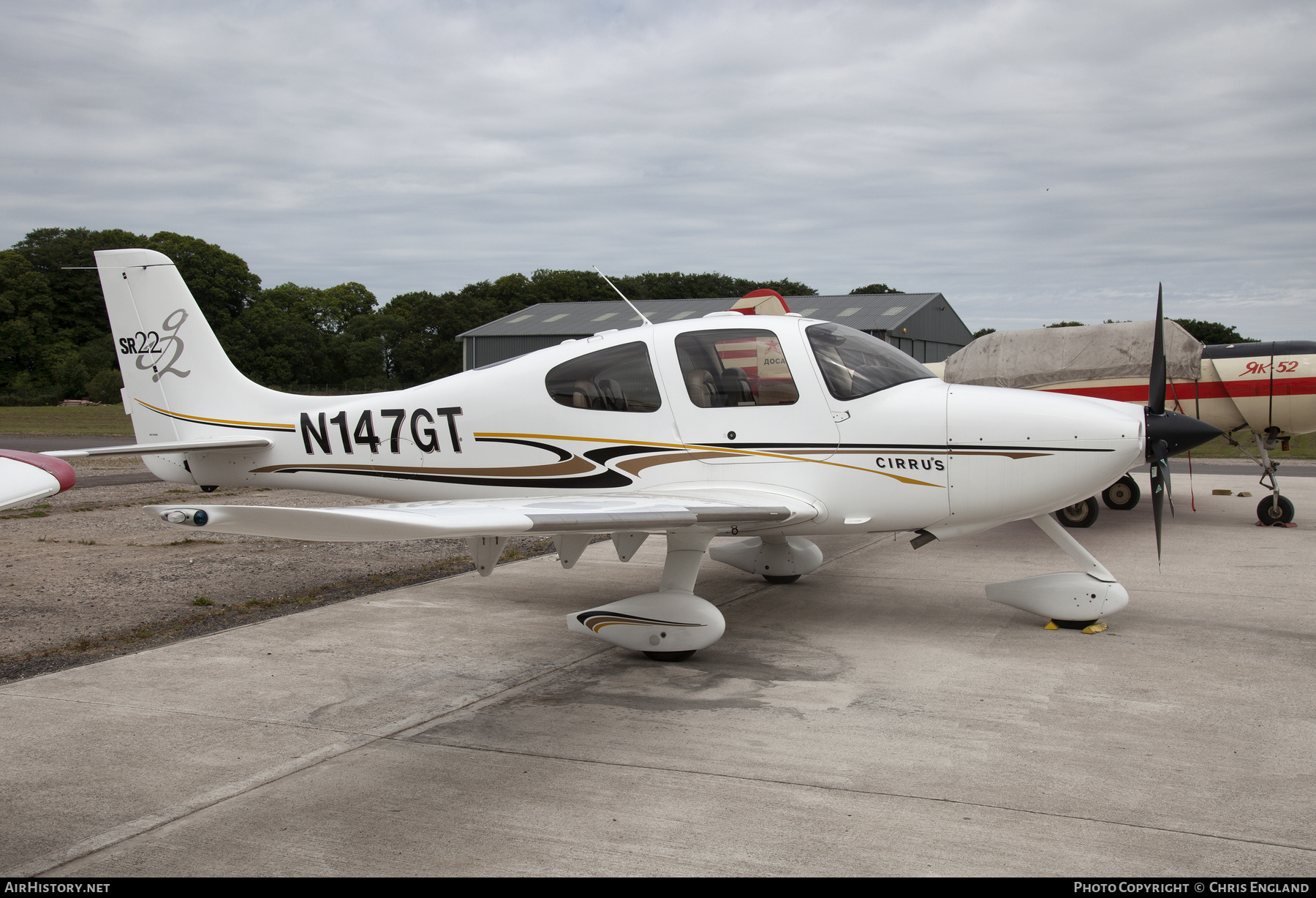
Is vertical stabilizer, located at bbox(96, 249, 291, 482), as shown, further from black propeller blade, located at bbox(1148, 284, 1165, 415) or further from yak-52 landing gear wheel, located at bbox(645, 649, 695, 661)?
black propeller blade, located at bbox(1148, 284, 1165, 415)

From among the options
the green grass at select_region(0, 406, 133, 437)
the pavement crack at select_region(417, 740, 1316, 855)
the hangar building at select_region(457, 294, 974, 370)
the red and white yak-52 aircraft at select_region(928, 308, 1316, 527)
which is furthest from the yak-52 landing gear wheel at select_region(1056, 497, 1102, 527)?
the hangar building at select_region(457, 294, 974, 370)

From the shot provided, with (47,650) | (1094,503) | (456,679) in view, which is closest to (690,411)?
(456,679)

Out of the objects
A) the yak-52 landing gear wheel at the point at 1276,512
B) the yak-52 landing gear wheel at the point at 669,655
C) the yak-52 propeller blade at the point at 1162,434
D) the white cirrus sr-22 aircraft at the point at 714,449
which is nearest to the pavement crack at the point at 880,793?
the white cirrus sr-22 aircraft at the point at 714,449

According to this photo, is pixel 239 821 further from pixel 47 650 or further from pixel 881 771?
pixel 47 650

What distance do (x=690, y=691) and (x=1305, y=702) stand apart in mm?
3207

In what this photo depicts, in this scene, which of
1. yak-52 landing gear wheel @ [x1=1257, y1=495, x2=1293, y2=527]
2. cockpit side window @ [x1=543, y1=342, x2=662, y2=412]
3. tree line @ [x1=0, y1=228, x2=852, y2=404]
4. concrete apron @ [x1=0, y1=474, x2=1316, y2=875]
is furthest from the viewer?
tree line @ [x1=0, y1=228, x2=852, y2=404]

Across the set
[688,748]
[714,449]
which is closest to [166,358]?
[714,449]

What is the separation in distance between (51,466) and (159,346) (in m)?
5.94

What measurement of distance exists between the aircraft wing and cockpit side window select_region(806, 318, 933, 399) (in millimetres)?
869

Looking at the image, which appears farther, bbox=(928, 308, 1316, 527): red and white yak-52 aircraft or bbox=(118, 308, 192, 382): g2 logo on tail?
bbox=(928, 308, 1316, 527): red and white yak-52 aircraft

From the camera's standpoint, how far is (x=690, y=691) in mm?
5016

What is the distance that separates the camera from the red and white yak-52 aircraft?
1116 centimetres

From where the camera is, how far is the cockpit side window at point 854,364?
6.12 m

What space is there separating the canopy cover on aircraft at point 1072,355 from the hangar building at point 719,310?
2581cm
